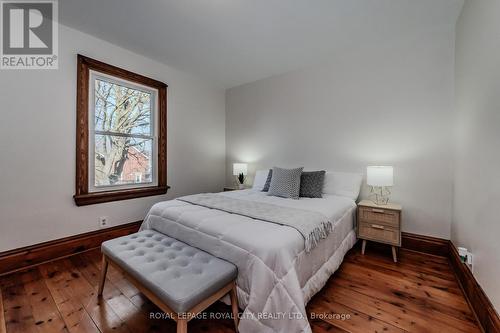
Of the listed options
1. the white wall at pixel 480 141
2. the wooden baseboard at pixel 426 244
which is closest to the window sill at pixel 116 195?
the wooden baseboard at pixel 426 244

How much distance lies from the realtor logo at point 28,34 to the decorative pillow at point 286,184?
9.25ft

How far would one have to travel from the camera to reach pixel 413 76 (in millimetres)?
2486

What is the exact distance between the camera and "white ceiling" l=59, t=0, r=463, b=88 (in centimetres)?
202

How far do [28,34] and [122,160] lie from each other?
5.11 feet

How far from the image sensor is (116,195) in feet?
8.96

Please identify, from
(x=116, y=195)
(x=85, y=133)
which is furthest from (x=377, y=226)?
(x=85, y=133)

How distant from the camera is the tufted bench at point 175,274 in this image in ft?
3.57

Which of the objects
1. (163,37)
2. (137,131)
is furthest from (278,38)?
(137,131)

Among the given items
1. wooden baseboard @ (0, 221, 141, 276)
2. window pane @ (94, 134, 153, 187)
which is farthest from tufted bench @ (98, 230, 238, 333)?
window pane @ (94, 134, 153, 187)

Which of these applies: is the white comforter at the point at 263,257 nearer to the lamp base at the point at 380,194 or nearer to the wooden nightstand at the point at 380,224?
the wooden nightstand at the point at 380,224

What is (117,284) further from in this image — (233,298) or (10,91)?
(10,91)

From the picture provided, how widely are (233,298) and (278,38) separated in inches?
107

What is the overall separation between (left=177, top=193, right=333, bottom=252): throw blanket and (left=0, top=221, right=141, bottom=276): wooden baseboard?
1.23m

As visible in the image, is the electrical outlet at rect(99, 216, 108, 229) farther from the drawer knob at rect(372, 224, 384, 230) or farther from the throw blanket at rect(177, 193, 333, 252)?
the drawer knob at rect(372, 224, 384, 230)
